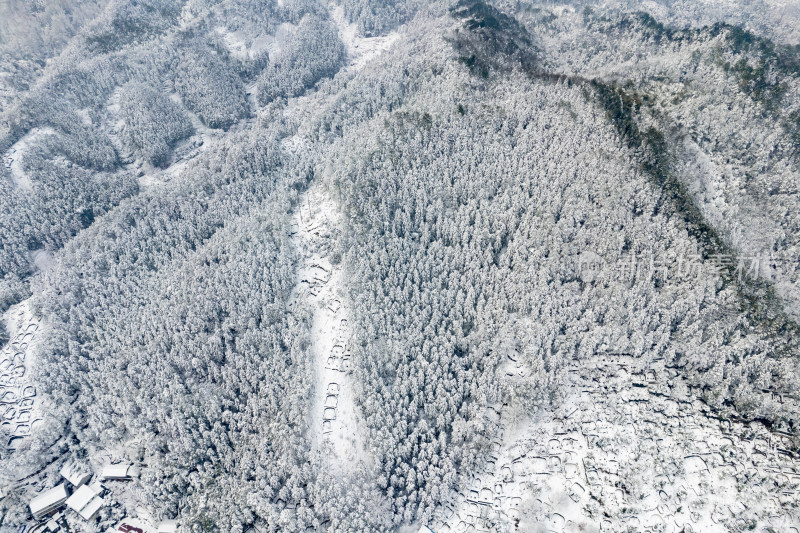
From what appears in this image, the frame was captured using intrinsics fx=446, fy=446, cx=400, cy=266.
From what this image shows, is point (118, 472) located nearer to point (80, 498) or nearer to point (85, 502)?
point (85, 502)

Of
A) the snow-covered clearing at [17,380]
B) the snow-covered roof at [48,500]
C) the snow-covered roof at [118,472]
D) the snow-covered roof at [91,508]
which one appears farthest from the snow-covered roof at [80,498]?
the snow-covered clearing at [17,380]

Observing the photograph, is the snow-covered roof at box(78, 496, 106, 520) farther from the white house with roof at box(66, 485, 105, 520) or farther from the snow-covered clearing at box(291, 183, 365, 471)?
the snow-covered clearing at box(291, 183, 365, 471)

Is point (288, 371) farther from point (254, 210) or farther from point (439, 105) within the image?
point (439, 105)

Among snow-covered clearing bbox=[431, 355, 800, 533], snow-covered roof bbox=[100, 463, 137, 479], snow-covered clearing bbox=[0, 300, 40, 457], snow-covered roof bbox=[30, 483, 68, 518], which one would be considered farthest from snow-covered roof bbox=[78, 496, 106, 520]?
snow-covered clearing bbox=[431, 355, 800, 533]

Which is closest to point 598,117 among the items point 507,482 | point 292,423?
point 507,482

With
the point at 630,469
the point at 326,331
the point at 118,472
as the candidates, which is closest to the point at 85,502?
the point at 118,472
